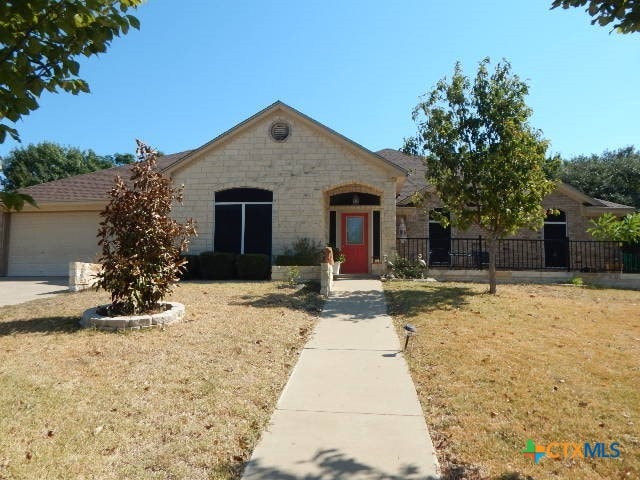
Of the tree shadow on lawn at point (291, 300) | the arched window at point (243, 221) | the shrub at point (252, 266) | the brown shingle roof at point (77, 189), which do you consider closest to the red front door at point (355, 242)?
the arched window at point (243, 221)

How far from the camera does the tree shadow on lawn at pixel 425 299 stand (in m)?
9.79

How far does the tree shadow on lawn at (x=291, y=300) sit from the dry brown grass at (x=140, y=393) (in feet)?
3.54

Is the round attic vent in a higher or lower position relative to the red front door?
higher

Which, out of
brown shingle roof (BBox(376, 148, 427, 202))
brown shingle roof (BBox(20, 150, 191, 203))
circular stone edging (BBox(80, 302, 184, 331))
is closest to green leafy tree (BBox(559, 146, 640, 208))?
brown shingle roof (BBox(376, 148, 427, 202))

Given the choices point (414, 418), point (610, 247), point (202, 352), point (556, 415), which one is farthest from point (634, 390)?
point (610, 247)

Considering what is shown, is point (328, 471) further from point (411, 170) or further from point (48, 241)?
point (48, 241)

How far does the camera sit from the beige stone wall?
15867 millimetres

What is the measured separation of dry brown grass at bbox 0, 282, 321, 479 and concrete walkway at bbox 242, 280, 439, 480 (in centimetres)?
25

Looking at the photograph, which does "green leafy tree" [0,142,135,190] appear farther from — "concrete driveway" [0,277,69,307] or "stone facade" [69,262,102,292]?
"stone facade" [69,262,102,292]

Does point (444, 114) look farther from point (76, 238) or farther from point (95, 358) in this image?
point (76, 238)

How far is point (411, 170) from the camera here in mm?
17344

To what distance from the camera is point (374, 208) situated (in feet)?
56.5

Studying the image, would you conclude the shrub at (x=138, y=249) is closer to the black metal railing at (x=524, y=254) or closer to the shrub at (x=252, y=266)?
the shrub at (x=252, y=266)

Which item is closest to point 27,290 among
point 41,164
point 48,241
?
point 48,241
